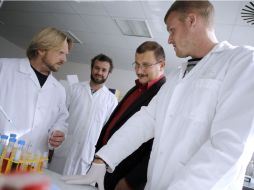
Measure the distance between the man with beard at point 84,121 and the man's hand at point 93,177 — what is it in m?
1.84

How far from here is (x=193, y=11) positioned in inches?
46.0

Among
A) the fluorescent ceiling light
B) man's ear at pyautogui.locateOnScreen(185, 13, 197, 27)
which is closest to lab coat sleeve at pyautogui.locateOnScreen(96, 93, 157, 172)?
man's ear at pyautogui.locateOnScreen(185, 13, 197, 27)

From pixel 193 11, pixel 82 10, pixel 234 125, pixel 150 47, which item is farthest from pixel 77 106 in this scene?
pixel 234 125

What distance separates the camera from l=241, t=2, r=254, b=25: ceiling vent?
286cm

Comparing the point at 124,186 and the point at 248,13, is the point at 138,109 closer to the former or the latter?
the point at 124,186

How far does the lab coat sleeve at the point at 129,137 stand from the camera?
112cm

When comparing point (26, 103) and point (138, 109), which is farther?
point (26, 103)

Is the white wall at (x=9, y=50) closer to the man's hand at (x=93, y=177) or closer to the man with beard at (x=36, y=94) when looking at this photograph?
the man with beard at (x=36, y=94)

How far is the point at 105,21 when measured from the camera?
13.8ft

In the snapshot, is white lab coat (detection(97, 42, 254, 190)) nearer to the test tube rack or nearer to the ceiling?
the test tube rack

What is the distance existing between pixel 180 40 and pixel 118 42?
3906 mm

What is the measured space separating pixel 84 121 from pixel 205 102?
211 centimetres

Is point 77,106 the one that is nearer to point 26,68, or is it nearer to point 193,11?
point 26,68

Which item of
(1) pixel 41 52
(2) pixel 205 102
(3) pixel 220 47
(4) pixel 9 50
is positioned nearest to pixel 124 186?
(2) pixel 205 102
